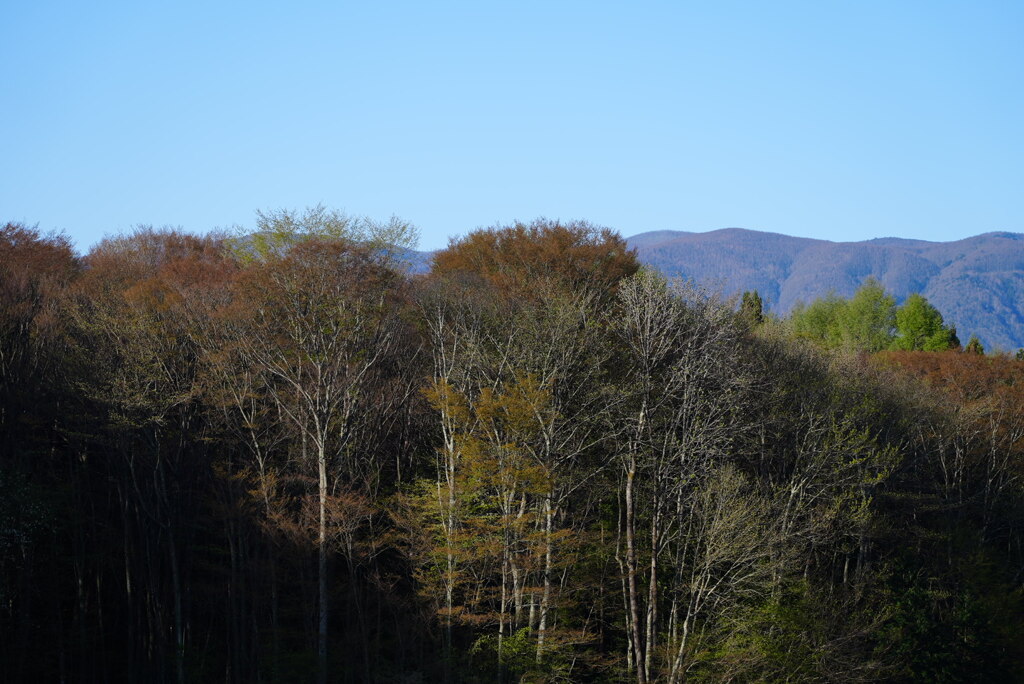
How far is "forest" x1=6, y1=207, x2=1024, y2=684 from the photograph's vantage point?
98.2 feet

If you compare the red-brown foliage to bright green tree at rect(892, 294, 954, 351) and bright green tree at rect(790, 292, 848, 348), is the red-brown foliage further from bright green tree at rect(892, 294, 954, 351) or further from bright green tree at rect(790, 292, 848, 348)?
bright green tree at rect(790, 292, 848, 348)

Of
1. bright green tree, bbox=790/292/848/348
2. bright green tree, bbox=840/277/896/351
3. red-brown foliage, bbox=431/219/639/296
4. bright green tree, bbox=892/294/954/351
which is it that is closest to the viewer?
red-brown foliage, bbox=431/219/639/296

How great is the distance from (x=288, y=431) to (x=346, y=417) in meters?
3.47

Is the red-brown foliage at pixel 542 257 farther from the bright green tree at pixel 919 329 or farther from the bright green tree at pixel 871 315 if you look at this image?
the bright green tree at pixel 871 315

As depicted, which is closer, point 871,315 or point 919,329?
point 919,329

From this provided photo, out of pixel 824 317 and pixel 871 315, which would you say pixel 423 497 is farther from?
pixel 824 317

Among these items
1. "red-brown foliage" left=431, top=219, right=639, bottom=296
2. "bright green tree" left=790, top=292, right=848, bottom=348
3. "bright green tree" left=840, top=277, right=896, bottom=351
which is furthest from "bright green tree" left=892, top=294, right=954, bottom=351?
"red-brown foliage" left=431, top=219, right=639, bottom=296

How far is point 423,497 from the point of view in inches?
1236

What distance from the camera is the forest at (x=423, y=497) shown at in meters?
A: 29.9

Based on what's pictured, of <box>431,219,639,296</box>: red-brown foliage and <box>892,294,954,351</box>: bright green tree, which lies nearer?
<box>431,219,639,296</box>: red-brown foliage

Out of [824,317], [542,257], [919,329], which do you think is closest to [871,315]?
[919,329]

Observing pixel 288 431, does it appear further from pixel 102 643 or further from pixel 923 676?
pixel 923 676

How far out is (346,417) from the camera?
31.2 m

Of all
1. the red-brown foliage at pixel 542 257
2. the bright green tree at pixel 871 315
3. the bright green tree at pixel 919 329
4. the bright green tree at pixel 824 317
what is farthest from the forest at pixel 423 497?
the bright green tree at pixel 824 317
